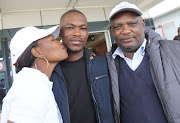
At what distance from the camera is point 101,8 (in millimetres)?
7113

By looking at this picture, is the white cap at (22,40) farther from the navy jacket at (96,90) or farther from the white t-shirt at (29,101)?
the navy jacket at (96,90)

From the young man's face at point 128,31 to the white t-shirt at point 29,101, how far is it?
1.01 meters

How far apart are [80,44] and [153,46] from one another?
0.89m

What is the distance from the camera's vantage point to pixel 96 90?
179 centimetres

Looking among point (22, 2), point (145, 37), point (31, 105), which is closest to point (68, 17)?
point (145, 37)

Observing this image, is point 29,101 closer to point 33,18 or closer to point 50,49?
point 50,49

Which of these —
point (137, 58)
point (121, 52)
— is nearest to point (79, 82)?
point (121, 52)

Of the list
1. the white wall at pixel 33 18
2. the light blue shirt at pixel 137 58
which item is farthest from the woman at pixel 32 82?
the white wall at pixel 33 18

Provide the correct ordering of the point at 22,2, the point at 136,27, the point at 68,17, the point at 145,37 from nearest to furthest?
the point at 136,27, the point at 145,37, the point at 68,17, the point at 22,2

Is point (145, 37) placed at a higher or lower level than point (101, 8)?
lower

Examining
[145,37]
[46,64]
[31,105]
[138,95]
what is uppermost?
[145,37]

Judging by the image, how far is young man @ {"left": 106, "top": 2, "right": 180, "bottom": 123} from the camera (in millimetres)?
1418

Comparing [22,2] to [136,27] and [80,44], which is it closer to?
[80,44]

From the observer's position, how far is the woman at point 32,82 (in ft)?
3.57
